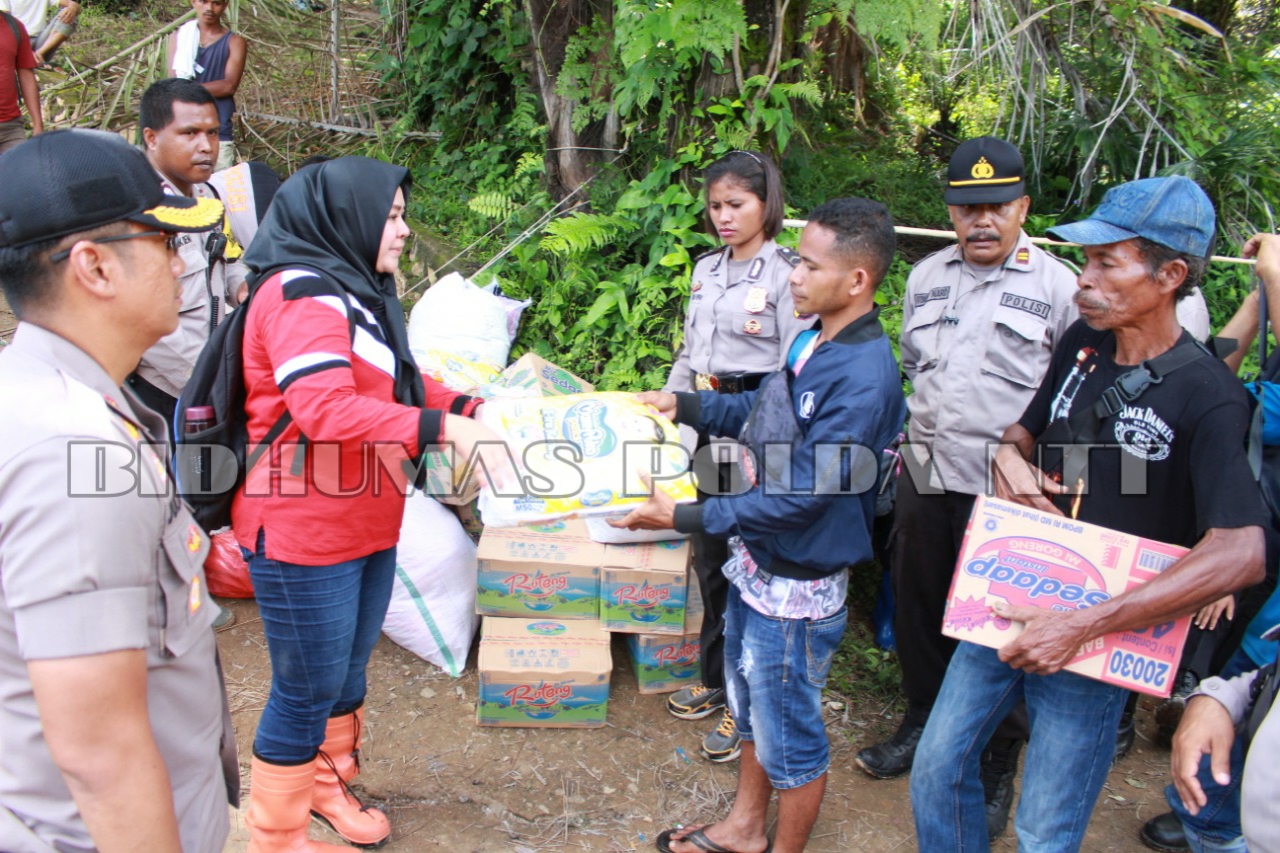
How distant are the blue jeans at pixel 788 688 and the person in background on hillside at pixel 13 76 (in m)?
5.98

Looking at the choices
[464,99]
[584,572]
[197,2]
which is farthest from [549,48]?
[584,572]

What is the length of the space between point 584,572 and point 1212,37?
496 cm

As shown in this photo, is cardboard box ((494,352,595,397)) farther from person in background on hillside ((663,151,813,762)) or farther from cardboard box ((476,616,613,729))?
cardboard box ((476,616,613,729))

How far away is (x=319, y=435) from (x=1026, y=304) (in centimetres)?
232

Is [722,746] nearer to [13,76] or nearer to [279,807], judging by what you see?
[279,807]

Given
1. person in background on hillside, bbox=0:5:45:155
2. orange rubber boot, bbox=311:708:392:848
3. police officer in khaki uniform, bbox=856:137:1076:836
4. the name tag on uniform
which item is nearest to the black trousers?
police officer in khaki uniform, bbox=856:137:1076:836

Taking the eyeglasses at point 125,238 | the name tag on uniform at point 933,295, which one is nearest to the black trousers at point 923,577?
the name tag on uniform at point 933,295

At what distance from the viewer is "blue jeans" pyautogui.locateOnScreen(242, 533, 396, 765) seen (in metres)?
2.39

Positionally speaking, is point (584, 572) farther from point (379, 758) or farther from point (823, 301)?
point (823, 301)

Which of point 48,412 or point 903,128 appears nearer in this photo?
point 48,412

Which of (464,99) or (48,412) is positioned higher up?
(464,99)

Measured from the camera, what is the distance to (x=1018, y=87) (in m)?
4.80

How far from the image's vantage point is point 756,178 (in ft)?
11.1

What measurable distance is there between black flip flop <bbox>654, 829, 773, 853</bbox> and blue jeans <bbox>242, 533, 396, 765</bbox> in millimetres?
1193
